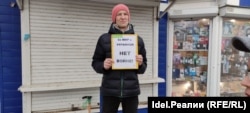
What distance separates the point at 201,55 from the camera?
4.91m

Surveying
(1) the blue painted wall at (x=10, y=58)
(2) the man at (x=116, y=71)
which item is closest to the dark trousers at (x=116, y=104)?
(2) the man at (x=116, y=71)

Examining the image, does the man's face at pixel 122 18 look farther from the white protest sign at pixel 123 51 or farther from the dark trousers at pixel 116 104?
the dark trousers at pixel 116 104

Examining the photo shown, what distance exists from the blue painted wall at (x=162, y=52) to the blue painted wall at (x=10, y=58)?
8.18 ft

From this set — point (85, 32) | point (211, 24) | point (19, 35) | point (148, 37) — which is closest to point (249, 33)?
point (211, 24)

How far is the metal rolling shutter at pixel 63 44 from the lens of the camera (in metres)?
3.45

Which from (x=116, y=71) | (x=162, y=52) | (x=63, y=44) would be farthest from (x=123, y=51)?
(x=162, y=52)

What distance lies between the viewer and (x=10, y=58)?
3473 millimetres

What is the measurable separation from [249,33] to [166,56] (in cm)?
188

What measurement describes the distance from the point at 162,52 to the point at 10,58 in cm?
268

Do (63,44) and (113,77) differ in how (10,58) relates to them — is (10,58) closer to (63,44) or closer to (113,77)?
(63,44)

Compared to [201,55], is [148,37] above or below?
above

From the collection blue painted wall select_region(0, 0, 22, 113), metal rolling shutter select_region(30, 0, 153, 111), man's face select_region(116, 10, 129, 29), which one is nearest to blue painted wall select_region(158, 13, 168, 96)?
metal rolling shutter select_region(30, 0, 153, 111)

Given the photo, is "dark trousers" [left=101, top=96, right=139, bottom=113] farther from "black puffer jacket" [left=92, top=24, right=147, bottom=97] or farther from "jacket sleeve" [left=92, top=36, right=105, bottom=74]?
"jacket sleeve" [left=92, top=36, right=105, bottom=74]

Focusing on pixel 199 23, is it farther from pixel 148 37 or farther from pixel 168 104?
pixel 168 104
